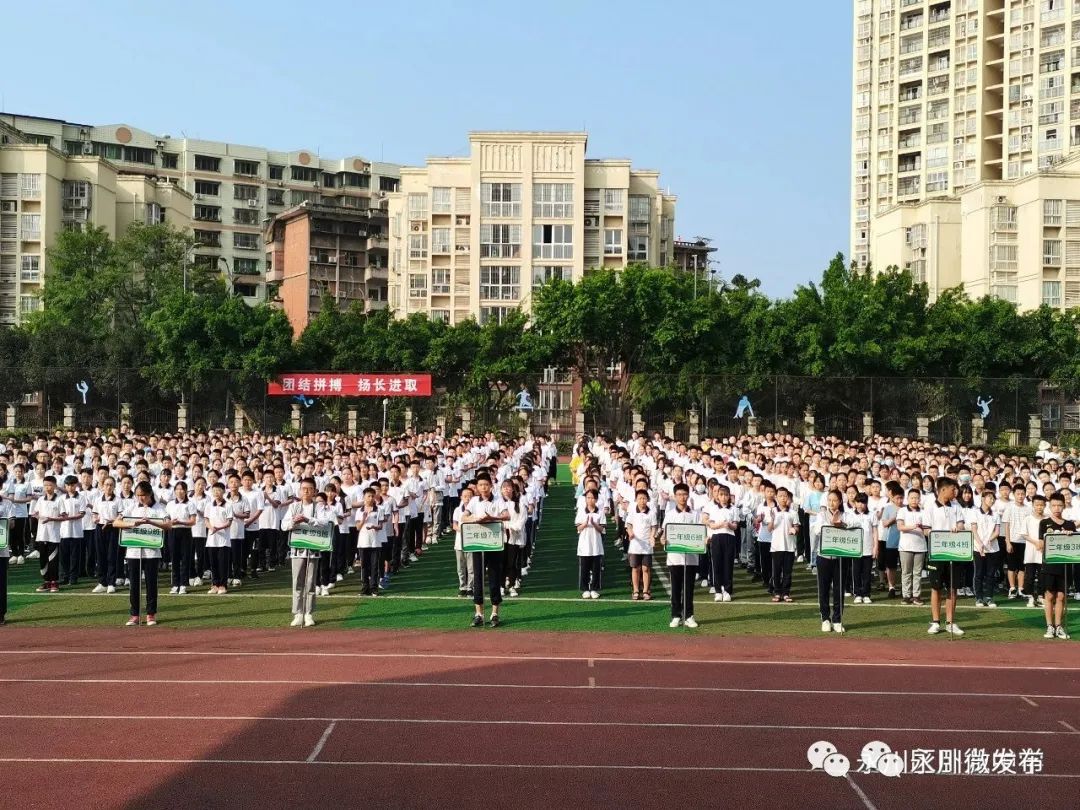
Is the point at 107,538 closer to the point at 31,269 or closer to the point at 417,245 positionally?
the point at 417,245

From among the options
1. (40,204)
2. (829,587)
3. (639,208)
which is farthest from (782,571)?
(40,204)

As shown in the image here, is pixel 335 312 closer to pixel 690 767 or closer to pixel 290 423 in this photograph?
pixel 290 423

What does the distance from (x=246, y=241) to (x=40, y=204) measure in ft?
85.7

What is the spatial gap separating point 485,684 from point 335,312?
43.3 m

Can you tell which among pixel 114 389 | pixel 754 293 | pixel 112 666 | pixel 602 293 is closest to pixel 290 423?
pixel 114 389

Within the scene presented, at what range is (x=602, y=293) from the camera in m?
50.0

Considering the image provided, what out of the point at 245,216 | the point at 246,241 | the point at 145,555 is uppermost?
the point at 245,216

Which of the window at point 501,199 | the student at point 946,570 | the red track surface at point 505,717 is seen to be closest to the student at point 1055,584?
the red track surface at point 505,717

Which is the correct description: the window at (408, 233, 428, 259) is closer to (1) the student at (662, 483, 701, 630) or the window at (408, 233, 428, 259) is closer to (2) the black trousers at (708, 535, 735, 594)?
(2) the black trousers at (708, 535, 735, 594)

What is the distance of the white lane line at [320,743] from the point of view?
9.50 m

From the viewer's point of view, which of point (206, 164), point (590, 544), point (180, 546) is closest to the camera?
point (590, 544)

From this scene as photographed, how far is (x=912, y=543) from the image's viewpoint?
1673cm

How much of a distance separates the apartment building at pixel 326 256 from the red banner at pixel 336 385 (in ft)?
142

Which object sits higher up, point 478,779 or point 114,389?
point 114,389
